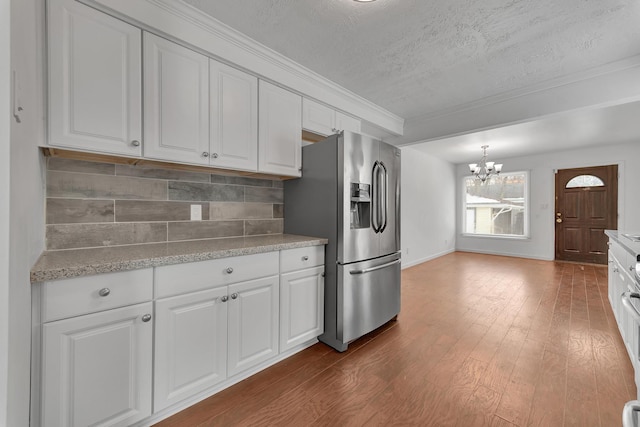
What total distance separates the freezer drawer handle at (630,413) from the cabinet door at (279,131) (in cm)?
214

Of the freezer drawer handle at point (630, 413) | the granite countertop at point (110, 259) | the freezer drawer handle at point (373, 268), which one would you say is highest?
the granite countertop at point (110, 259)

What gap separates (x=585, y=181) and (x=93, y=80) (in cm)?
815

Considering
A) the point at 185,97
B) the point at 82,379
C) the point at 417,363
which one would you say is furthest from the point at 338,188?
the point at 82,379

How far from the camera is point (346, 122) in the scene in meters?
3.03

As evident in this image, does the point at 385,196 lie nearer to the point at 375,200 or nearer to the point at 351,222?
the point at 375,200

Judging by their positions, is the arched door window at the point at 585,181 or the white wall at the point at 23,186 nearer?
the white wall at the point at 23,186

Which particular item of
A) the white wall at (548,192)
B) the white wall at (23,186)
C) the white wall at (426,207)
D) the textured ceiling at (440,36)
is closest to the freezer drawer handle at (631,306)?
the textured ceiling at (440,36)

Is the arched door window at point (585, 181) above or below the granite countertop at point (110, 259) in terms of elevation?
above

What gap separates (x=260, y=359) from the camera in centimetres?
184

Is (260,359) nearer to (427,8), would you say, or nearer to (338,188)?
(338,188)

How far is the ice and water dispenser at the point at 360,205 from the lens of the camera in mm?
2281

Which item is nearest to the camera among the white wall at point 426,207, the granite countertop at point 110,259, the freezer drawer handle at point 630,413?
the freezer drawer handle at point 630,413

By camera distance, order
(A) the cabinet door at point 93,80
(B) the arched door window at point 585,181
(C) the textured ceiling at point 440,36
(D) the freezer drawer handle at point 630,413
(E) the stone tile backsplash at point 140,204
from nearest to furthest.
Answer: (D) the freezer drawer handle at point 630,413 → (A) the cabinet door at point 93,80 → (E) the stone tile backsplash at point 140,204 → (C) the textured ceiling at point 440,36 → (B) the arched door window at point 585,181

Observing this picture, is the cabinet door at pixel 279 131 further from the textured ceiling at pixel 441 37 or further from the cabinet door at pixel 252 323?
the cabinet door at pixel 252 323
